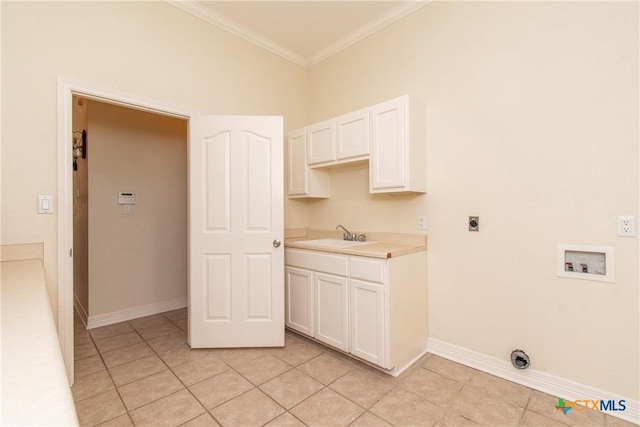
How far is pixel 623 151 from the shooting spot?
1673 millimetres

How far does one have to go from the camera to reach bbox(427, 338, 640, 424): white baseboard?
168cm

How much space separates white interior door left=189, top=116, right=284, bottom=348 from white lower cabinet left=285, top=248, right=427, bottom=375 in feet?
0.91

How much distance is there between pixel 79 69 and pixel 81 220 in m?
2.03

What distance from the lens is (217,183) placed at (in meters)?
2.53

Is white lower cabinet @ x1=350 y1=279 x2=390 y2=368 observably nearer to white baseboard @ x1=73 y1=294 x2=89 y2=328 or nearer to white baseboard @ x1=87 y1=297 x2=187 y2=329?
white baseboard @ x1=87 y1=297 x2=187 y2=329

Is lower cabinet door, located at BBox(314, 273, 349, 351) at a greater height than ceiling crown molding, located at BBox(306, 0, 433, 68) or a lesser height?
lesser

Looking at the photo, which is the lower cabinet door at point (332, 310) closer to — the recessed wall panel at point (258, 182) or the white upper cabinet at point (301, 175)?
the recessed wall panel at point (258, 182)

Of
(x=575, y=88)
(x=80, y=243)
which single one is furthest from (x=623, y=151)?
(x=80, y=243)

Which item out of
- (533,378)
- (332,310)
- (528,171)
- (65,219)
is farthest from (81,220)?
(533,378)

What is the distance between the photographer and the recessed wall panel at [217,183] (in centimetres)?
253

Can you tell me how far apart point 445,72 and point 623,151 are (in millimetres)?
1252

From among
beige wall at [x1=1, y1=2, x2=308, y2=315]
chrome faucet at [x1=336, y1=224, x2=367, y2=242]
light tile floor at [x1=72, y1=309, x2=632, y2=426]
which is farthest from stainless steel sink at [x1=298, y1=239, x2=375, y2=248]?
beige wall at [x1=1, y1=2, x2=308, y2=315]

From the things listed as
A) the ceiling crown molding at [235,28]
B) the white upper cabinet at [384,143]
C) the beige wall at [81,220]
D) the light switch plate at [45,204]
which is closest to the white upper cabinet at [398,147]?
the white upper cabinet at [384,143]

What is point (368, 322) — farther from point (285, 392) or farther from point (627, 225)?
point (627, 225)
